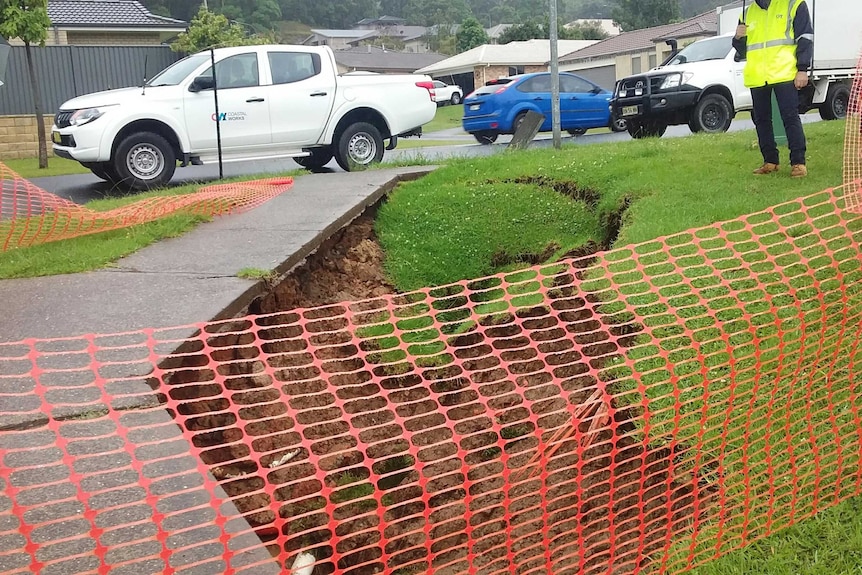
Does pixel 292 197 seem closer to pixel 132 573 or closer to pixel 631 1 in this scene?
pixel 132 573

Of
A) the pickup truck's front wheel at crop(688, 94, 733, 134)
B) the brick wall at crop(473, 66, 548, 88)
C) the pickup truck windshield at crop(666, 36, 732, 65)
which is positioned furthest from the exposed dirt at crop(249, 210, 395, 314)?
the brick wall at crop(473, 66, 548, 88)

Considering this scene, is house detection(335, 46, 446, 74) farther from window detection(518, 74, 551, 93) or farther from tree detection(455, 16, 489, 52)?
window detection(518, 74, 551, 93)

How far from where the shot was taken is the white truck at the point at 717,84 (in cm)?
1312

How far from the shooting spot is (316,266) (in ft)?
22.6

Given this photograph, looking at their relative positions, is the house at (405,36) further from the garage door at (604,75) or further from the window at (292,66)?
the window at (292,66)

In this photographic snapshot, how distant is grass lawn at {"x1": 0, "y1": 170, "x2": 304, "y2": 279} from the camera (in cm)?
582

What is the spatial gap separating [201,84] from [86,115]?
150 cm

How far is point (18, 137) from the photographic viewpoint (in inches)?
797

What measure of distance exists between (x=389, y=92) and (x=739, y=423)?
30.0ft

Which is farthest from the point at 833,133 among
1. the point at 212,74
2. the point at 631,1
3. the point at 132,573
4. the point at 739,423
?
the point at 631,1

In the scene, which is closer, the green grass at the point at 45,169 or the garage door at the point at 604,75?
the green grass at the point at 45,169

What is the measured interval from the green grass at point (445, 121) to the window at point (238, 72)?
16.4 metres

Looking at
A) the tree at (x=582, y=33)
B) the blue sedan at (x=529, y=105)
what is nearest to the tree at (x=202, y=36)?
the blue sedan at (x=529, y=105)

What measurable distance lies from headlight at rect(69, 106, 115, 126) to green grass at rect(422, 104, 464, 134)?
58.6ft
